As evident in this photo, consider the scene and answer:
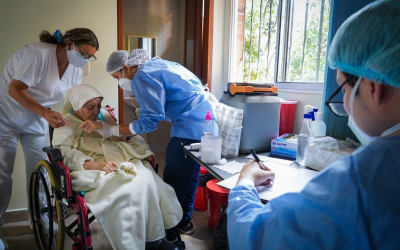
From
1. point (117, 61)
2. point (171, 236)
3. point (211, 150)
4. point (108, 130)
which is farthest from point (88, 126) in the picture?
point (171, 236)

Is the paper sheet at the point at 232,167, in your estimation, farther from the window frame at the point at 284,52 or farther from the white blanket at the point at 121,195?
the window frame at the point at 284,52

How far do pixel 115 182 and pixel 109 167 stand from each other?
0.13 meters

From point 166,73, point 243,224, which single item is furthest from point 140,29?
point 243,224

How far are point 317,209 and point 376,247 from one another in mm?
117

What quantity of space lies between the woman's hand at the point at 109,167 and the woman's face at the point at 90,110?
1.38ft

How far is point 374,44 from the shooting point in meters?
0.53

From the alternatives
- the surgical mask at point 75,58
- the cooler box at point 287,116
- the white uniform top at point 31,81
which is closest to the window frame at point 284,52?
the cooler box at point 287,116

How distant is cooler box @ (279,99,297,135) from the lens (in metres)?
1.80

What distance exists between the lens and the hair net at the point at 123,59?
1779 millimetres

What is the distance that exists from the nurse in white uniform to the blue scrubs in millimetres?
517

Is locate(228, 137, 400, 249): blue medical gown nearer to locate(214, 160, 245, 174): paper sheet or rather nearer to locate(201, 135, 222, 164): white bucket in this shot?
locate(214, 160, 245, 174): paper sheet

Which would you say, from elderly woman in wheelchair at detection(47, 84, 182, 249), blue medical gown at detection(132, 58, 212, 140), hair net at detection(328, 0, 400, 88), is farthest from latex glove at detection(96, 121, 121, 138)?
hair net at detection(328, 0, 400, 88)

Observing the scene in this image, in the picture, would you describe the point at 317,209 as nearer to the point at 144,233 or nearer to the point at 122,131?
the point at 144,233

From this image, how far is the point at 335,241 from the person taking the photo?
1.73 feet
